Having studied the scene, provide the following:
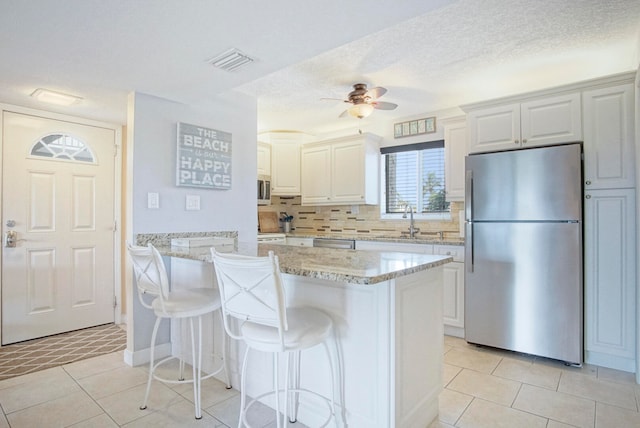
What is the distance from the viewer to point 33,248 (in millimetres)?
3209

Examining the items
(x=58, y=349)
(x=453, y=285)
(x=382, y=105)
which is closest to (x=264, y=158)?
(x=382, y=105)

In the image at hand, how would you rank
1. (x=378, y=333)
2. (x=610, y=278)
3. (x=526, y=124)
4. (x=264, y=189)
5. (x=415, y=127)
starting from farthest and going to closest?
(x=264, y=189) → (x=415, y=127) → (x=526, y=124) → (x=610, y=278) → (x=378, y=333)

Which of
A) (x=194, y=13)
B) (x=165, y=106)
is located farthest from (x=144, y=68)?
(x=194, y=13)

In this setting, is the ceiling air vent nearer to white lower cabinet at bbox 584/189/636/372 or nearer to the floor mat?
the floor mat

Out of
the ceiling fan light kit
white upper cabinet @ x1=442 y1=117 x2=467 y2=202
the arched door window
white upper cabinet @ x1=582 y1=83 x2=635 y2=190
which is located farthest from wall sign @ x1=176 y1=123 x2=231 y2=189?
white upper cabinet @ x1=582 y1=83 x2=635 y2=190

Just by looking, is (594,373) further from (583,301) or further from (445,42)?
(445,42)

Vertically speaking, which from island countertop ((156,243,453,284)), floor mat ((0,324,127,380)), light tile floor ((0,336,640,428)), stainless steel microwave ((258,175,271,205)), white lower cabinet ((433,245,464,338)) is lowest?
floor mat ((0,324,127,380))

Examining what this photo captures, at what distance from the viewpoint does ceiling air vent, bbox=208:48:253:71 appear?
202cm

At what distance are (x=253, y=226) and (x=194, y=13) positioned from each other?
2.11 metres

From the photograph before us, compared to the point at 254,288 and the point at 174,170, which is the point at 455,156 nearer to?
the point at 174,170

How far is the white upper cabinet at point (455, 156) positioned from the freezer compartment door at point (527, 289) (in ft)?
2.31

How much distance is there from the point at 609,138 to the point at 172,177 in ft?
11.0

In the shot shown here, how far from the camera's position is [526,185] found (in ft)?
8.82

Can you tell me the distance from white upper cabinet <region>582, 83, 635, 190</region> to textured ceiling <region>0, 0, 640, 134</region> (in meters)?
0.40
